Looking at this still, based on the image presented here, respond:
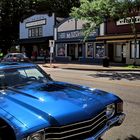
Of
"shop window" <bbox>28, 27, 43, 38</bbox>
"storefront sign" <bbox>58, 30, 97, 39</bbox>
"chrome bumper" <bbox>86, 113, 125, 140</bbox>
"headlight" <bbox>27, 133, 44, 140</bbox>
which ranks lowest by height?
"chrome bumper" <bbox>86, 113, 125, 140</bbox>

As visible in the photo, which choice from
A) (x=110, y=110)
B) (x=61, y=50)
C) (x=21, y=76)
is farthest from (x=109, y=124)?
(x=61, y=50)

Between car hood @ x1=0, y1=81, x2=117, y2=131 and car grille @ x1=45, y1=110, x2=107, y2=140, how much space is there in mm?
74

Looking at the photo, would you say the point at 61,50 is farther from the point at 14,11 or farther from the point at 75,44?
the point at 14,11

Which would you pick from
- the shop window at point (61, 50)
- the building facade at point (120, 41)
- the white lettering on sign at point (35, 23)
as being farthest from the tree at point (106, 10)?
the white lettering on sign at point (35, 23)

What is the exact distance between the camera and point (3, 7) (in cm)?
6312

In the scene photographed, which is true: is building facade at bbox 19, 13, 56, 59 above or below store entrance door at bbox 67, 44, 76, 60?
above

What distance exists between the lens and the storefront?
41803 millimetres

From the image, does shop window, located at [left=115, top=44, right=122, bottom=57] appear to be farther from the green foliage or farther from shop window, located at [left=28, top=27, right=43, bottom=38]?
the green foliage

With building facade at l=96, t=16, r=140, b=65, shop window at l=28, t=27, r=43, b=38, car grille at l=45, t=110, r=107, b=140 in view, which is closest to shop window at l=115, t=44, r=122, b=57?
building facade at l=96, t=16, r=140, b=65

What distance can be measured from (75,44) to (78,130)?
41515 millimetres

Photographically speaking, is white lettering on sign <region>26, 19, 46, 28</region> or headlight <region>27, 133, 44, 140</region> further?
white lettering on sign <region>26, 19, 46, 28</region>

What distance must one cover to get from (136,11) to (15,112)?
1170 inches

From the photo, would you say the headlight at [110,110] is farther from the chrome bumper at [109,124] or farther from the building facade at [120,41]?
the building facade at [120,41]

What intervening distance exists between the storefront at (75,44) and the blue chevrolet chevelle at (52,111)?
34.9m
